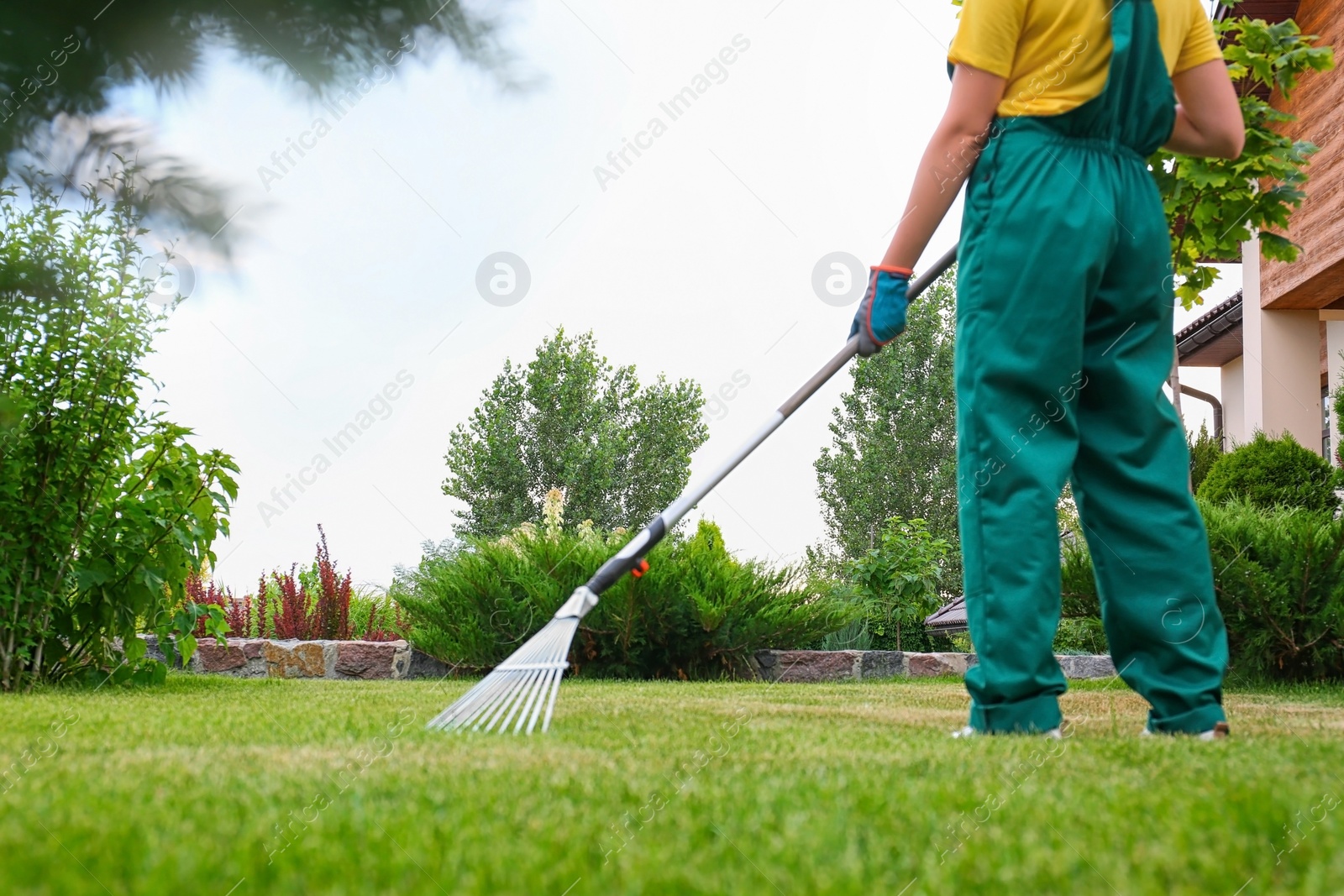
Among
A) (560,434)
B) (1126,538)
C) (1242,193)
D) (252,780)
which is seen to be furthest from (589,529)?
(560,434)

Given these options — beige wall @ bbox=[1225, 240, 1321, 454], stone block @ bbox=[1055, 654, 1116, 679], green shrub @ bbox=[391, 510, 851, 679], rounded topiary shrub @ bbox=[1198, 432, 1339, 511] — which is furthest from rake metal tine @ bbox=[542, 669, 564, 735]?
beige wall @ bbox=[1225, 240, 1321, 454]

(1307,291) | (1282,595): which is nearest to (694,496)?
(1282,595)

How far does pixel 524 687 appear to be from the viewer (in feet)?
7.90

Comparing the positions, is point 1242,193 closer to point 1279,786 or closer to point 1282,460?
point 1279,786

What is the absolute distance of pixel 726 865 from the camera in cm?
99

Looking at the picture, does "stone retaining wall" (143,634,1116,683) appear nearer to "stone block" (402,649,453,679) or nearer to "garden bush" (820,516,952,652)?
"stone block" (402,649,453,679)

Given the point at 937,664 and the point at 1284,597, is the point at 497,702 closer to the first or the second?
the point at 1284,597

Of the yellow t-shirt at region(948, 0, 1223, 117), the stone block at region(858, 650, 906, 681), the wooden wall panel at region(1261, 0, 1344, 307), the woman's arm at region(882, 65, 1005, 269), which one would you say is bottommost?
the stone block at region(858, 650, 906, 681)

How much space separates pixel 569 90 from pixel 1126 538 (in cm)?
184

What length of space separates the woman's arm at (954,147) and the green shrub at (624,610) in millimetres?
3496

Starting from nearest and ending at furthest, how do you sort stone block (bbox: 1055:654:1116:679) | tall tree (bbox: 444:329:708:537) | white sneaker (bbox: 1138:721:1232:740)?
white sneaker (bbox: 1138:721:1232:740), stone block (bbox: 1055:654:1116:679), tall tree (bbox: 444:329:708:537)

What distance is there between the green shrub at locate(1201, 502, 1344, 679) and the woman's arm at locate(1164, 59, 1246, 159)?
2.73 meters

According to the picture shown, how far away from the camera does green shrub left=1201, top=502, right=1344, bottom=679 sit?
464 centimetres

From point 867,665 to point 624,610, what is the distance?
1682 mm
